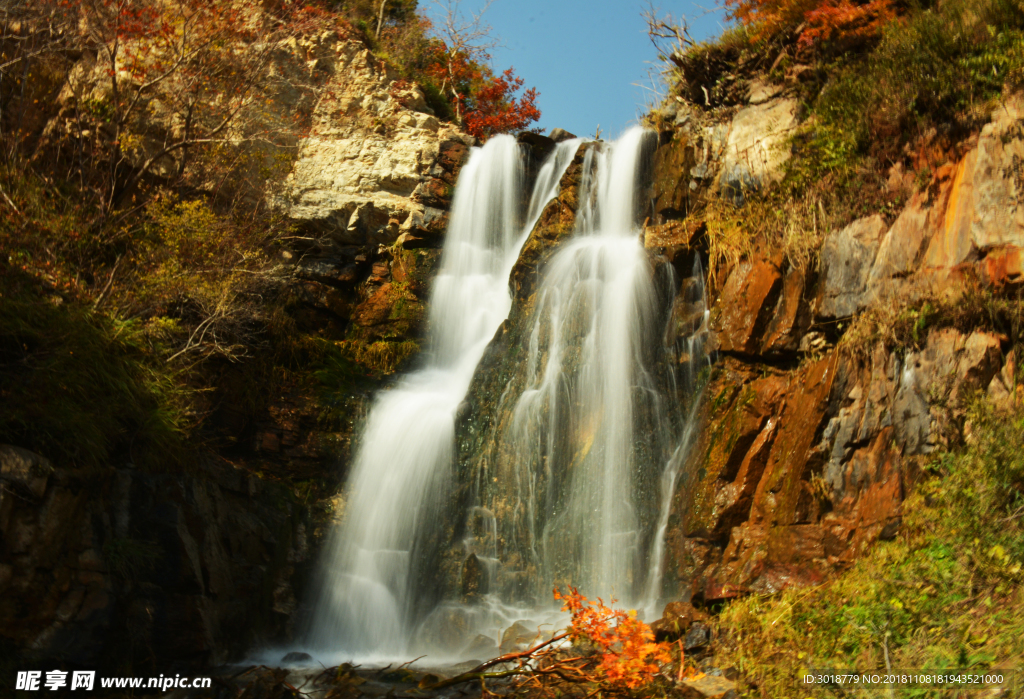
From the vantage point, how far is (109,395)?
21.4ft

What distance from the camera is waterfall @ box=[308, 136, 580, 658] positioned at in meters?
7.88

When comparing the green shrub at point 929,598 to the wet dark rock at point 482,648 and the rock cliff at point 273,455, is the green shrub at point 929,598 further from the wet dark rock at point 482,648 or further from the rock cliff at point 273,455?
the rock cliff at point 273,455

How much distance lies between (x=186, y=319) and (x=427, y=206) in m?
4.85

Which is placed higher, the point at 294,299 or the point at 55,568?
the point at 294,299

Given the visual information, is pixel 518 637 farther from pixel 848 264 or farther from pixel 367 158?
pixel 367 158

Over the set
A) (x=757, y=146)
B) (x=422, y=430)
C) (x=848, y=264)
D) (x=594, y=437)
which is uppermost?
(x=757, y=146)

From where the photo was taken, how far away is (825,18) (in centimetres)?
900

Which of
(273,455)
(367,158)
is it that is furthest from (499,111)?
(273,455)

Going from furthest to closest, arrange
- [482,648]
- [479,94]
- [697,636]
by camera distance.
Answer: [479,94] < [482,648] < [697,636]

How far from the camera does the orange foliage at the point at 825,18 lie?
28.9ft

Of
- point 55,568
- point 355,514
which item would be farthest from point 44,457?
point 355,514

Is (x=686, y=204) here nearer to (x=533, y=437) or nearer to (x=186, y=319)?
(x=533, y=437)

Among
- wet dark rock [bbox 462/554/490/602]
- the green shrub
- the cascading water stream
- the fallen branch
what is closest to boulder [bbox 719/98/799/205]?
the cascading water stream

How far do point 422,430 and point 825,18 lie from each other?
25.6ft
